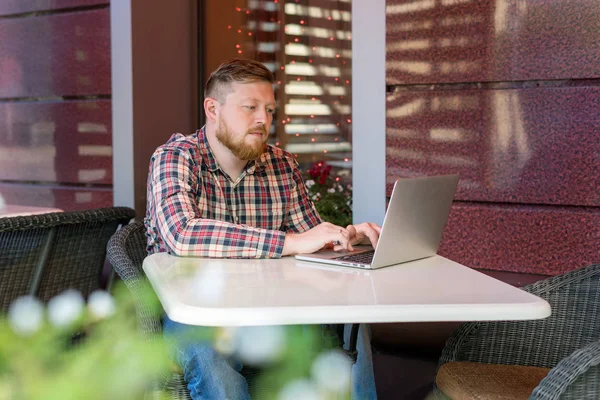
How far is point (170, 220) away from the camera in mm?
2213

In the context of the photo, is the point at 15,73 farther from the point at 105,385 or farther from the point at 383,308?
the point at 105,385

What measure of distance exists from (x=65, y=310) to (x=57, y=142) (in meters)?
4.96

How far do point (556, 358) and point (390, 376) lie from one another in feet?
2.63

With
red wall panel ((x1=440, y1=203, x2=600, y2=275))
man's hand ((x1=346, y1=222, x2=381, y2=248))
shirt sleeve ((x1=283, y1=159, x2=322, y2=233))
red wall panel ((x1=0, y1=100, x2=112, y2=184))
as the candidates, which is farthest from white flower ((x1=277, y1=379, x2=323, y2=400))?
red wall panel ((x1=0, y1=100, x2=112, y2=184))

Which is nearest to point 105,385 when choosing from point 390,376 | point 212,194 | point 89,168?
point 212,194

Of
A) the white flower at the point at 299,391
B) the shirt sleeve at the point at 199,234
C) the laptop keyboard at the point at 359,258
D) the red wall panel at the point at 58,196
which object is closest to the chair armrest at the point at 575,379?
the laptop keyboard at the point at 359,258

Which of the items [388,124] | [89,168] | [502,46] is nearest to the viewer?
[502,46]

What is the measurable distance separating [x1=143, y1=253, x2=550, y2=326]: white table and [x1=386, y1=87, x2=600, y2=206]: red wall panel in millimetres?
1611

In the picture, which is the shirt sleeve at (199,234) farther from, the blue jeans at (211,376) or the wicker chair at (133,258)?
the blue jeans at (211,376)

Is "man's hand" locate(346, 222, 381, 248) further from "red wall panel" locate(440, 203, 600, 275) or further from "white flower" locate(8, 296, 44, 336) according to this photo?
"white flower" locate(8, 296, 44, 336)

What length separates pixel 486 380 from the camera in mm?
1999

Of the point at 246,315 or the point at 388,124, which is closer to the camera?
the point at 246,315

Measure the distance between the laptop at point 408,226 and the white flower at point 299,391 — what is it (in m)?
1.32

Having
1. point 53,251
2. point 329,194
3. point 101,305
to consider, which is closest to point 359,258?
point 53,251
